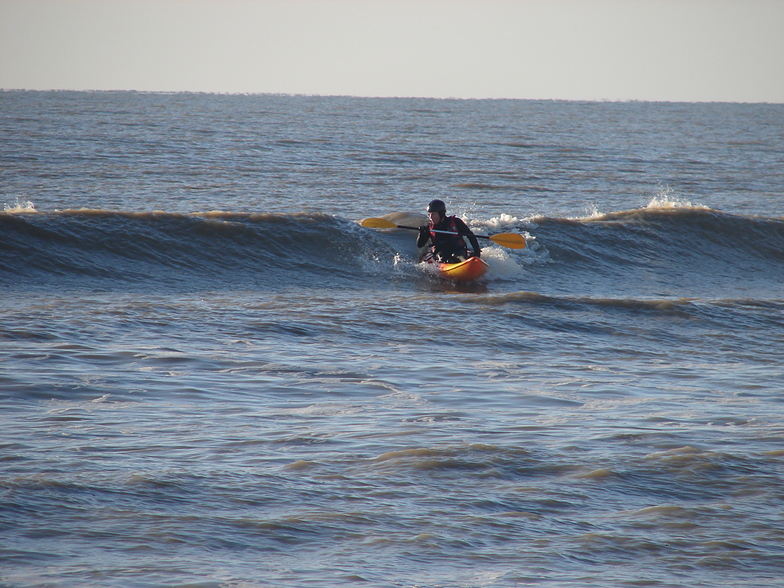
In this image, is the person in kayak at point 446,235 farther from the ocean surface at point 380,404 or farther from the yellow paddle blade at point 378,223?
the yellow paddle blade at point 378,223

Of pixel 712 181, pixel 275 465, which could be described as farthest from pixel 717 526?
pixel 712 181

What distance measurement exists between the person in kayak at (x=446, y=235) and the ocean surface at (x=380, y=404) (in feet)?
1.69

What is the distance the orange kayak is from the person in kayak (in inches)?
7.0

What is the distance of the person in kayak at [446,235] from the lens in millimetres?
12422

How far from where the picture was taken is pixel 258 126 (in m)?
50.6

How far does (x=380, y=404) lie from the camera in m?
6.11

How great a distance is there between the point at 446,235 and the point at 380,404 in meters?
6.89

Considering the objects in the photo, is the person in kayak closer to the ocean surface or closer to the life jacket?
the life jacket

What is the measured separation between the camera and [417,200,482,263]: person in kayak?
12.4 m

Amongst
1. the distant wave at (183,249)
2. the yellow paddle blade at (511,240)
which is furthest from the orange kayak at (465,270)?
the distant wave at (183,249)

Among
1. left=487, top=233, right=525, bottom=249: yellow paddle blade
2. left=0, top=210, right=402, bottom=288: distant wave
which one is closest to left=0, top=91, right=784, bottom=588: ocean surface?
left=0, top=210, right=402, bottom=288: distant wave

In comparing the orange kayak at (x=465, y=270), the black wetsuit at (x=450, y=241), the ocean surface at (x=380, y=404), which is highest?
the black wetsuit at (x=450, y=241)

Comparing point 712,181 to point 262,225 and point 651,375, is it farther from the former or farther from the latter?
point 651,375

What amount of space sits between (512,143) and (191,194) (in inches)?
1042
